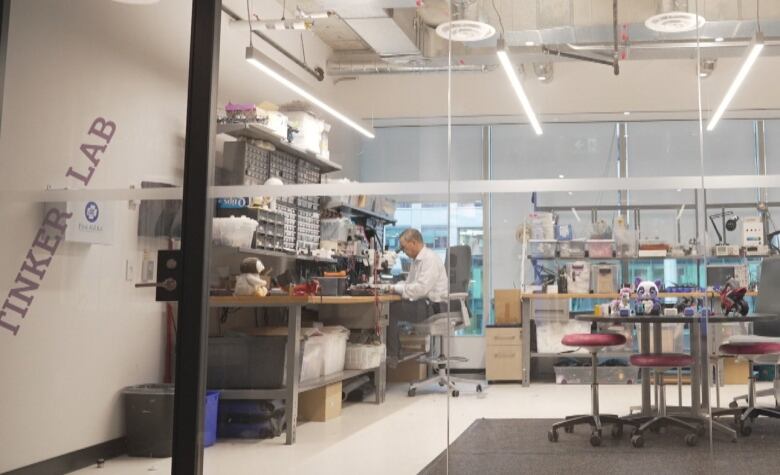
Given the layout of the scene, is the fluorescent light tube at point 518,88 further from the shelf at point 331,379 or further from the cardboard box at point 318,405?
the cardboard box at point 318,405

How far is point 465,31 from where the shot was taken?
2729 mm

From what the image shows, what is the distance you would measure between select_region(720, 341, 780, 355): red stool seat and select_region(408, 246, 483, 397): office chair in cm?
91

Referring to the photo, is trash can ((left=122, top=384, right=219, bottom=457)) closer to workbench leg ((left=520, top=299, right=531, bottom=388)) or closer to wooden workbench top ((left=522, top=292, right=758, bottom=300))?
workbench leg ((left=520, top=299, right=531, bottom=388))

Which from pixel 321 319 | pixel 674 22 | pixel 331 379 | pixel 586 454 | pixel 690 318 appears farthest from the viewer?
pixel 331 379

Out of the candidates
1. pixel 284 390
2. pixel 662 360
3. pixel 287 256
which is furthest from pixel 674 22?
pixel 284 390

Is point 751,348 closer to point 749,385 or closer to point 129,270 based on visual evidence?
point 749,385

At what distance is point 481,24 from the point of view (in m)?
2.76

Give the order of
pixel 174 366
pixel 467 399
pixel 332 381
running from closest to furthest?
pixel 174 366, pixel 467 399, pixel 332 381

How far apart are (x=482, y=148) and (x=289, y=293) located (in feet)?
3.15

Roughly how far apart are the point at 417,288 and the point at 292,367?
25.6 inches

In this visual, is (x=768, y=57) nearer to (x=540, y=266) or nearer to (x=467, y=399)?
(x=540, y=266)

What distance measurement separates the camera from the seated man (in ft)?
8.81

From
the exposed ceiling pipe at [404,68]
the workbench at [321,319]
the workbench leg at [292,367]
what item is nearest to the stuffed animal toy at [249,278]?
the workbench at [321,319]

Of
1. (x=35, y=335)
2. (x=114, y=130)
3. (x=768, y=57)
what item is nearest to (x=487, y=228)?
(x=768, y=57)
